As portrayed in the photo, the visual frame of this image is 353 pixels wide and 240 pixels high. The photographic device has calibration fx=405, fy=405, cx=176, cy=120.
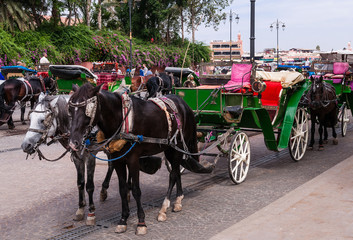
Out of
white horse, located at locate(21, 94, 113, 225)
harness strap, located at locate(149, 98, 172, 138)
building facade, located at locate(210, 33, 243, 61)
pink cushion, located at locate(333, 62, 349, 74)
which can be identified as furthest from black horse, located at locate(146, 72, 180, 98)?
building facade, located at locate(210, 33, 243, 61)

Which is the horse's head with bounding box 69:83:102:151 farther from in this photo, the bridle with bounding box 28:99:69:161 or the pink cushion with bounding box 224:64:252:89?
the pink cushion with bounding box 224:64:252:89

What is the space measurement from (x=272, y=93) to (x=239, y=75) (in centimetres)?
139

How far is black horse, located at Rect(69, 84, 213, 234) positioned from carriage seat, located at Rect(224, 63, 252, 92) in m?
1.76

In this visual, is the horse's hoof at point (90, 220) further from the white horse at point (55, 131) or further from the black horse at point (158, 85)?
the black horse at point (158, 85)

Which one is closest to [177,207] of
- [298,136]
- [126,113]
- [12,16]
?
[126,113]

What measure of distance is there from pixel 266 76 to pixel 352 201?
13.4 feet

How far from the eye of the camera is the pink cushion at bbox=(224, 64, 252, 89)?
25.8 ft

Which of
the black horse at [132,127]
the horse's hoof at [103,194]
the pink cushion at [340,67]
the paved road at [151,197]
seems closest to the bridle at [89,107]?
the black horse at [132,127]

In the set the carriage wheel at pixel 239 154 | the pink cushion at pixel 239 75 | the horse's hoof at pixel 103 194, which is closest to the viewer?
the horse's hoof at pixel 103 194

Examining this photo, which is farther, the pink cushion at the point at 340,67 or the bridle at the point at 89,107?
the pink cushion at the point at 340,67

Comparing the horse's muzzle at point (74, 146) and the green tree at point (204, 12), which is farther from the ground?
the green tree at point (204, 12)

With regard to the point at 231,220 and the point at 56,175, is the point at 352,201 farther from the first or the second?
the point at 56,175

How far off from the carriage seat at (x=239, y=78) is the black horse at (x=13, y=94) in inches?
365

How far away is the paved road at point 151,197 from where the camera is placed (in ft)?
17.4
